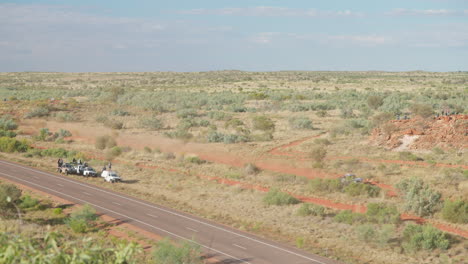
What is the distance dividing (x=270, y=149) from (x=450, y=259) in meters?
31.5

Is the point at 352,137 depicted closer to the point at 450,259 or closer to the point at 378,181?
the point at 378,181

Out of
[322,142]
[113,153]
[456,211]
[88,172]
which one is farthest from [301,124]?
[456,211]

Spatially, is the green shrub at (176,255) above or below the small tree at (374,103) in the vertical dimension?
below

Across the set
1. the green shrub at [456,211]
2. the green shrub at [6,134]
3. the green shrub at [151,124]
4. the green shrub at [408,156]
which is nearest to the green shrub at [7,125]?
the green shrub at [6,134]

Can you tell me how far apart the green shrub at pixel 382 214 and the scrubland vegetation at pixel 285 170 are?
73 millimetres

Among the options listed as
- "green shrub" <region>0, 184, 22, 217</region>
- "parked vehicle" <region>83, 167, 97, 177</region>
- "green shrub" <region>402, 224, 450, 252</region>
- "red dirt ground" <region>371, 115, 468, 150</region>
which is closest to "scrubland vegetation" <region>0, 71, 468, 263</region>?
"green shrub" <region>402, 224, 450, 252</region>

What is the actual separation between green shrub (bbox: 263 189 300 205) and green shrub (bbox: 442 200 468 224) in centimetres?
1056

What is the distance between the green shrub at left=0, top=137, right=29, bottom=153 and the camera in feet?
201

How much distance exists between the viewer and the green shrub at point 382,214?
3051cm

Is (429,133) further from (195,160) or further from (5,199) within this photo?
(5,199)

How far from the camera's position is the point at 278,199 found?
36125 mm

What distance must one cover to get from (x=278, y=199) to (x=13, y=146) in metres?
40.6

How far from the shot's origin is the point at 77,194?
39.4 meters

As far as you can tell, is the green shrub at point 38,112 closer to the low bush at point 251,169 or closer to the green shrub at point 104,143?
the green shrub at point 104,143
